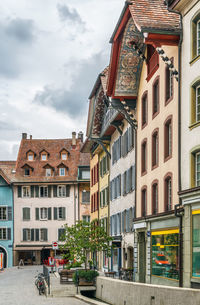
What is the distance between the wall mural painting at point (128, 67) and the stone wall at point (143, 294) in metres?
11.1

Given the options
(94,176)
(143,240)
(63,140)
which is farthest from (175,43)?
(63,140)

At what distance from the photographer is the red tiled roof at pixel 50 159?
82312 millimetres

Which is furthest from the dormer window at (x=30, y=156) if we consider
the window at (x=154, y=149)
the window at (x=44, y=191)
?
the window at (x=154, y=149)

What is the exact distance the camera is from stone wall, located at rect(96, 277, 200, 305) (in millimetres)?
19875

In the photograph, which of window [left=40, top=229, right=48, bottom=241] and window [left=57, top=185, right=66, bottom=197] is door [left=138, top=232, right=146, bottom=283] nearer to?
window [left=40, top=229, right=48, bottom=241]

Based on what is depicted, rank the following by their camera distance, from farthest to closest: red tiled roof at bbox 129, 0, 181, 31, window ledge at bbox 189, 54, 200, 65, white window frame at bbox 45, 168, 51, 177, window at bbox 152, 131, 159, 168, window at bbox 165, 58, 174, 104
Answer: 1. white window frame at bbox 45, 168, 51, 177
2. window at bbox 152, 131, 159, 168
3. window at bbox 165, 58, 174, 104
4. red tiled roof at bbox 129, 0, 181, 31
5. window ledge at bbox 189, 54, 200, 65

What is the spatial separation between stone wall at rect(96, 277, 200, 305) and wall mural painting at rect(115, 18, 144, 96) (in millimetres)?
11116

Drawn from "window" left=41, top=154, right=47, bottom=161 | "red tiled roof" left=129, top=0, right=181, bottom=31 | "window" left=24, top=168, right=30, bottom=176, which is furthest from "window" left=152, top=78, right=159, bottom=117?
"window" left=41, top=154, right=47, bottom=161

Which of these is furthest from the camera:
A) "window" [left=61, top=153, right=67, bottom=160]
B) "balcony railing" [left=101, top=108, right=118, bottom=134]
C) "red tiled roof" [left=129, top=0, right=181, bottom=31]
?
"window" [left=61, top=153, right=67, bottom=160]

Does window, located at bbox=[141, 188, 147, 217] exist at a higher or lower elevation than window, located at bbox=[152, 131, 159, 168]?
lower

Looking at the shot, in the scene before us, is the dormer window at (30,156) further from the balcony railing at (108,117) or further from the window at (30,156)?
the balcony railing at (108,117)

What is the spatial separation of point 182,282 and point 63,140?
63.2 m

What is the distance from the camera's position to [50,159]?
85.2m

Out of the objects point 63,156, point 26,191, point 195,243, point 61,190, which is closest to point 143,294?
point 195,243
